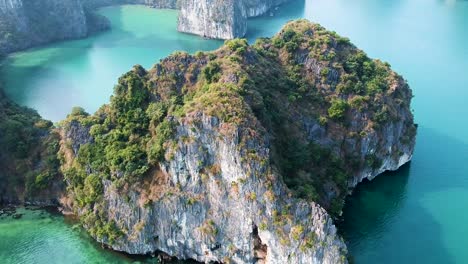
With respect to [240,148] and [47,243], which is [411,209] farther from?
[47,243]

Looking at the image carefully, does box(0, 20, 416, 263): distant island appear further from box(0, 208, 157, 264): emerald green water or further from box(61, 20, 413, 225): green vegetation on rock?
box(0, 208, 157, 264): emerald green water

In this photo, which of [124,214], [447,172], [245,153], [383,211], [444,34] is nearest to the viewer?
[245,153]

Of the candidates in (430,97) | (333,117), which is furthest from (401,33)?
(333,117)

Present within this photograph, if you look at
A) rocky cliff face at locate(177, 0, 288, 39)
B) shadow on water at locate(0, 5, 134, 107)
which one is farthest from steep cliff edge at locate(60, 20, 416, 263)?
rocky cliff face at locate(177, 0, 288, 39)

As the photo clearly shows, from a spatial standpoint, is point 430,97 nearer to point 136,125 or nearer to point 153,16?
point 136,125

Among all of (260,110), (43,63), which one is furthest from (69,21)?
(260,110)
